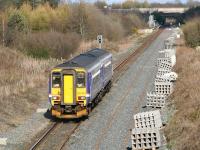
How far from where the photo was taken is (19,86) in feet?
87.8

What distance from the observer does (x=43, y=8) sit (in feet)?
219

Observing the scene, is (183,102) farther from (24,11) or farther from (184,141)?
(24,11)

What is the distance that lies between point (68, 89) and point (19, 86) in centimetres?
741

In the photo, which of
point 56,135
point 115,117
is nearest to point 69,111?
point 56,135

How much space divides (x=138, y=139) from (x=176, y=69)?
19249 millimetres

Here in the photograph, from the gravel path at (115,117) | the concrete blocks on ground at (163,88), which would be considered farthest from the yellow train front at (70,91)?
the concrete blocks on ground at (163,88)

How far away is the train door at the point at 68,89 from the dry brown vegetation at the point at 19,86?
2322 millimetres

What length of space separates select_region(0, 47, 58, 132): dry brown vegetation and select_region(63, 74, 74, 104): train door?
2322 millimetres

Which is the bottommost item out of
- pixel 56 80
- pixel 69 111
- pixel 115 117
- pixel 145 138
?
pixel 115 117

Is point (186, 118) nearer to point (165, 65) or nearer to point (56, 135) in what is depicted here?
point (56, 135)

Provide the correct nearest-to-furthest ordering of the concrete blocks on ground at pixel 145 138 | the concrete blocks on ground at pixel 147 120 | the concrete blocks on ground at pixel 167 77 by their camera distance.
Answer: the concrete blocks on ground at pixel 145 138 → the concrete blocks on ground at pixel 147 120 → the concrete blocks on ground at pixel 167 77

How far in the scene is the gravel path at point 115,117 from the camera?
1708cm

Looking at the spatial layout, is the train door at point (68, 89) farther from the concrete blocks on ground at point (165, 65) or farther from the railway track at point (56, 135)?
the concrete blocks on ground at point (165, 65)

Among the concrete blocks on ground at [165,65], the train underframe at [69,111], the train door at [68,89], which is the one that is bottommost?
the concrete blocks on ground at [165,65]
